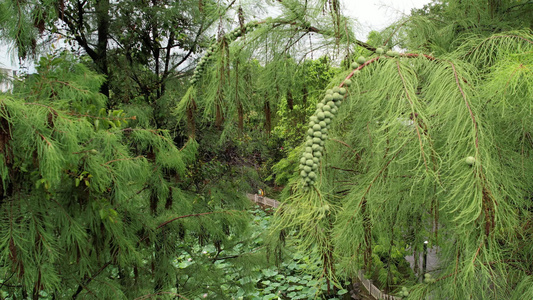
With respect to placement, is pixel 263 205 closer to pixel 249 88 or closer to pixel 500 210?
pixel 249 88

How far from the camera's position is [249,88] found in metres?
1.69

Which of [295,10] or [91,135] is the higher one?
[295,10]

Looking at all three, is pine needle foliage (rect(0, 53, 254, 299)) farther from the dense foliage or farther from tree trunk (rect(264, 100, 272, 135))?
tree trunk (rect(264, 100, 272, 135))

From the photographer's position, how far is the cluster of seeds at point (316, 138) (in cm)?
95

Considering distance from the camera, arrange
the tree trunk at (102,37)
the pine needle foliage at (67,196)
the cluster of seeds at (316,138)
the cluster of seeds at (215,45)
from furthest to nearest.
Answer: the tree trunk at (102,37), the cluster of seeds at (215,45), the pine needle foliage at (67,196), the cluster of seeds at (316,138)

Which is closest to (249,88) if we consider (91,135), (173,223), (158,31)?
(91,135)

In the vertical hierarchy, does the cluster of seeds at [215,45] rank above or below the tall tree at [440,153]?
above

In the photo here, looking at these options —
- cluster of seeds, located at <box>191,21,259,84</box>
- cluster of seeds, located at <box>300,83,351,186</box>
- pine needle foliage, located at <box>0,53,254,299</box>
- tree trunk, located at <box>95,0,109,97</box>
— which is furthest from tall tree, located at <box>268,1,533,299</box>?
tree trunk, located at <box>95,0,109,97</box>

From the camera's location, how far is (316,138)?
959 millimetres

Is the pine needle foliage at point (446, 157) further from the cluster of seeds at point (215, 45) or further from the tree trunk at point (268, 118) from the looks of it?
the cluster of seeds at point (215, 45)

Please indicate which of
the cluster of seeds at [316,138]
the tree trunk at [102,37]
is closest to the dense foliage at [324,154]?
the cluster of seeds at [316,138]

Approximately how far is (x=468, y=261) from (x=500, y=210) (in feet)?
0.64

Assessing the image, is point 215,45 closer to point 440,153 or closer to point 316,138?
point 316,138

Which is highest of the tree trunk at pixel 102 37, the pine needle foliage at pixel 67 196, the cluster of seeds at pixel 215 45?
the tree trunk at pixel 102 37
